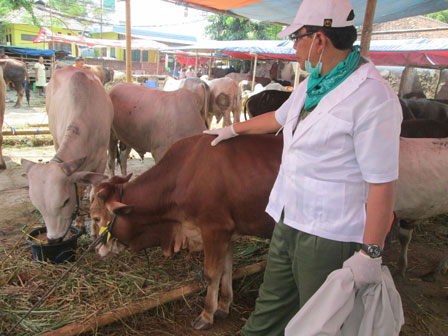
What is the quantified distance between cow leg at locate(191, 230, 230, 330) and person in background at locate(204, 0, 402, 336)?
0.82 meters

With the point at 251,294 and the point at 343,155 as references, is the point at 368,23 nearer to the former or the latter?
the point at 251,294

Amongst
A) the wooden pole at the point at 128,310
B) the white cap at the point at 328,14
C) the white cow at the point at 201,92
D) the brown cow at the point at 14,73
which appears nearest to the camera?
the white cap at the point at 328,14

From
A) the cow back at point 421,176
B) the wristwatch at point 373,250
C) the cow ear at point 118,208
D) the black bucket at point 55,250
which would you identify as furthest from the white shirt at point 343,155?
the black bucket at point 55,250

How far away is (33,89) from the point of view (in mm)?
19469

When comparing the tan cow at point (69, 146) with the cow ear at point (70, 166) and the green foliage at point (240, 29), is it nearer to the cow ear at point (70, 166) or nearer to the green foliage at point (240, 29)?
the cow ear at point (70, 166)

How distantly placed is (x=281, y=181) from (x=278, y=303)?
2.44ft

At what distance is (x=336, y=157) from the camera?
1520 mm

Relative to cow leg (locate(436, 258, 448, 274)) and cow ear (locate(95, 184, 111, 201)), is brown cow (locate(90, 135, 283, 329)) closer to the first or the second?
cow ear (locate(95, 184, 111, 201))

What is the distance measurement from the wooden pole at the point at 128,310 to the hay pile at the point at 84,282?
0.35ft

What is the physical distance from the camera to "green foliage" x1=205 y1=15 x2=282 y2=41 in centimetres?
2748

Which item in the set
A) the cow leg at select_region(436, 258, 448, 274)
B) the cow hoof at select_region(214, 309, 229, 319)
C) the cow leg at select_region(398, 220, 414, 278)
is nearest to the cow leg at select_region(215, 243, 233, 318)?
the cow hoof at select_region(214, 309, 229, 319)

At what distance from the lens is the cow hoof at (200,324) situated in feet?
9.32

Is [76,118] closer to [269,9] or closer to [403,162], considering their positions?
[403,162]

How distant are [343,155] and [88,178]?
2.54m
